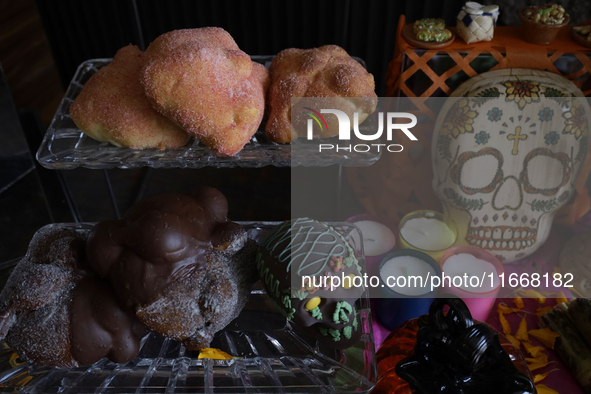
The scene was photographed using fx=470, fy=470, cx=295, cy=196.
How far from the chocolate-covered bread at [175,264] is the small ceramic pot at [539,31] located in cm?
56

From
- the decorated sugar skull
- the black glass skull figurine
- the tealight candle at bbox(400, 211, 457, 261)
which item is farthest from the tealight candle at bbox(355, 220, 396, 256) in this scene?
the black glass skull figurine

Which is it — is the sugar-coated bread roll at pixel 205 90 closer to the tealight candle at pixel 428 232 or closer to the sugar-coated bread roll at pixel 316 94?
the sugar-coated bread roll at pixel 316 94

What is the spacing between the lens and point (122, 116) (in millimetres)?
589

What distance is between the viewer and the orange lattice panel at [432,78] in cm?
74

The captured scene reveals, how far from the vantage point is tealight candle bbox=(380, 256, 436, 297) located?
2.22 feet

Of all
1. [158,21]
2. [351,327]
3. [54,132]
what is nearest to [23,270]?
[54,132]

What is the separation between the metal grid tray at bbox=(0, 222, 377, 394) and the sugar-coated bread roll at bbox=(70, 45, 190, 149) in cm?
25

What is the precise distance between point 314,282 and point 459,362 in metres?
0.16

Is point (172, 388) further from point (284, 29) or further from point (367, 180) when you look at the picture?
point (284, 29)

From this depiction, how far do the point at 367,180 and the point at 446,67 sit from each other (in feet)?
0.98

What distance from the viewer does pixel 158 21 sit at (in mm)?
1139

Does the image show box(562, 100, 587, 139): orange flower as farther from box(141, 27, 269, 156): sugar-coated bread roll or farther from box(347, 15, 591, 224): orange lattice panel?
box(141, 27, 269, 156): sugar-coated bread roll

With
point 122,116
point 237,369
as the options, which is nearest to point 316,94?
point 122,116

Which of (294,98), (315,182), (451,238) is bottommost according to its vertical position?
(315,182)
